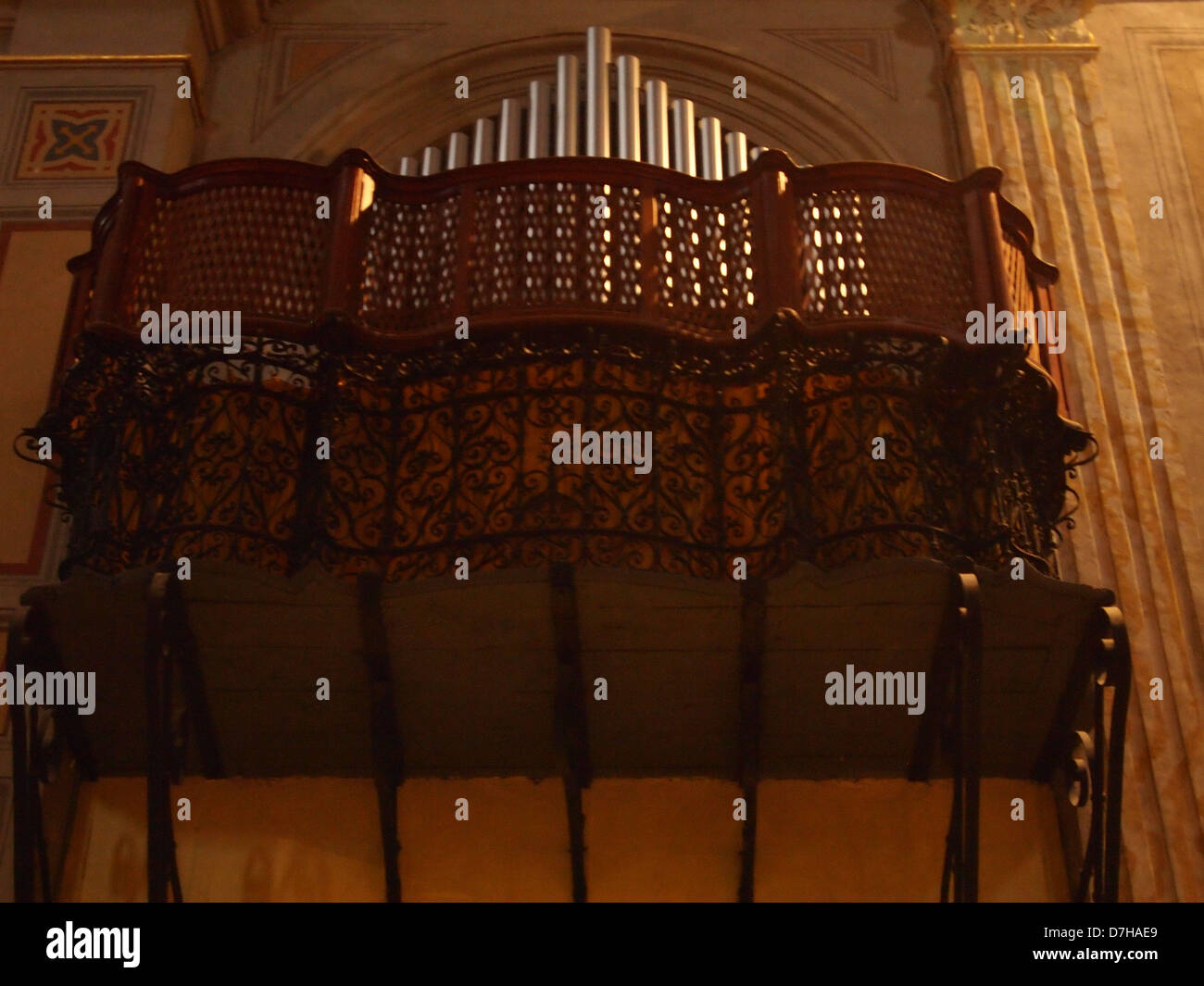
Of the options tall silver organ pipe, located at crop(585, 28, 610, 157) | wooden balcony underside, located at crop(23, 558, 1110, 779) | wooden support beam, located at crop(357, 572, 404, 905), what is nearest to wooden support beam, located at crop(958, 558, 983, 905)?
wooden balcony underside, located at crop(23, 558, 1110, 779)

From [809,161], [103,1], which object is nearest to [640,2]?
[809,161]

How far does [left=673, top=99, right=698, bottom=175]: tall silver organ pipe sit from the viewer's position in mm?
7902

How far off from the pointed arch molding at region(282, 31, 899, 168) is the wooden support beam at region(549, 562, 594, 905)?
11.5 ft

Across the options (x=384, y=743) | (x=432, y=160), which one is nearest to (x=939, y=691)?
(x=384, y=743)

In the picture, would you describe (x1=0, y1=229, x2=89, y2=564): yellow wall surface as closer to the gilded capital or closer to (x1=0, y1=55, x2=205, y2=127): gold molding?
(x1=0, y1=55, x2=205, y2=127): gold molding

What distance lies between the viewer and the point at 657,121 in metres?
8.10

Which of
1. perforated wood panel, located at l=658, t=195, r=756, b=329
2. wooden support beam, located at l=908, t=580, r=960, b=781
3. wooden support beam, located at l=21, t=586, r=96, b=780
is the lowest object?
wooden support beam, located at l=908, t=580, r=960, b=781

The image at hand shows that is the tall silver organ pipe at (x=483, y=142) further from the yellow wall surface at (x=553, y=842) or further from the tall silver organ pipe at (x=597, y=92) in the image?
the yellow wall surface at (x=553, y=842)

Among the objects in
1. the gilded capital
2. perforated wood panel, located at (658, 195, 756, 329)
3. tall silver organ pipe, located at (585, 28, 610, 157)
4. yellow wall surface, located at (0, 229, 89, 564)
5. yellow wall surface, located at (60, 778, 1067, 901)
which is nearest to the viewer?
Answer: perforated wood panel, located at (658, 195, 756, 329)

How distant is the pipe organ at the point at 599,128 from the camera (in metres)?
7.95

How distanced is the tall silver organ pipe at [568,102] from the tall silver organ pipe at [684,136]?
1.56 ft
